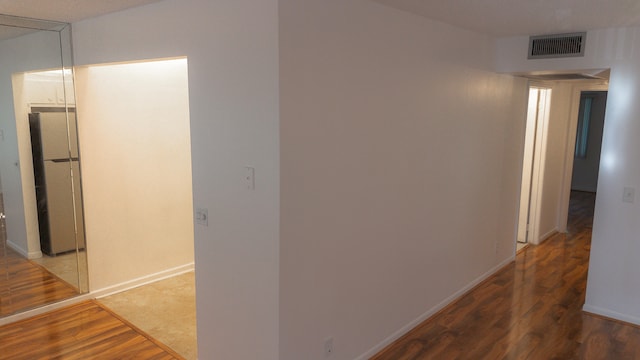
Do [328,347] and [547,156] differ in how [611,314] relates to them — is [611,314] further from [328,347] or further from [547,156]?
[328,347]

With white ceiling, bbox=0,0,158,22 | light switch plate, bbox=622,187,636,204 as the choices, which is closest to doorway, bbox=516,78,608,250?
light switch plate, bbox=622,187,636,204

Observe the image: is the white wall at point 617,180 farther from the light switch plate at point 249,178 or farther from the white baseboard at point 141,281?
the white baseboard at point 141,281

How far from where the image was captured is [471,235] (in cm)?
436

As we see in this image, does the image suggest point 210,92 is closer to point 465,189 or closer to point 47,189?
point 47,189

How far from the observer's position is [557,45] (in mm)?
3998

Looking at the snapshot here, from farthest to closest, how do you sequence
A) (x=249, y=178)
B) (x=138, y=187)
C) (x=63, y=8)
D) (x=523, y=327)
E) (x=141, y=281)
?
(x=141, y=281), (x=138, y=187), (x=523, y=327), (x=63, y=8), (x=249, y=178)

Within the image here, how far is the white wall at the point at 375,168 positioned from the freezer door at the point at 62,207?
2.58 metres

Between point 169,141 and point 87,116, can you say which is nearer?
point 87,116

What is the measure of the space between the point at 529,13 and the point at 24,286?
464 centimetres

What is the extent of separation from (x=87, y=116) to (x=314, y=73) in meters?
2.58

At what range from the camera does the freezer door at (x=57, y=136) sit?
390 centimetres

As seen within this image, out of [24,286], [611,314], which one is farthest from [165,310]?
[611,314]

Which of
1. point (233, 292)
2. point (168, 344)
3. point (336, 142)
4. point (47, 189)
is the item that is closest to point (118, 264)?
point (47, 189)

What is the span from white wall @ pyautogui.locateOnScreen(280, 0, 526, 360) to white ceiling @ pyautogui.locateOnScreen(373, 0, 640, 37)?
0.55 feet
